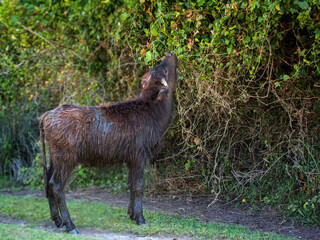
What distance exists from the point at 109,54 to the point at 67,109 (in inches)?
132

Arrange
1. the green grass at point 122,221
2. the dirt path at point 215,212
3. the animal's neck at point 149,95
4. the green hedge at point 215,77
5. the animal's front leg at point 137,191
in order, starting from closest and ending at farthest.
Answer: the green grass at point 122,221
the animal's front leg at point 137,191
the dirt path at point 215,212
the animal's neck at point 149,95
the green hedge at point 215,77

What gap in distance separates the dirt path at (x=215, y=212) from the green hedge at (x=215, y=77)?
0.79ft

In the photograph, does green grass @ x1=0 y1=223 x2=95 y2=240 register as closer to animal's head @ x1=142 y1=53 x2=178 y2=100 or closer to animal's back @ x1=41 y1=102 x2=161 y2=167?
animal's back @ x1=41 y1=102 x2=161 y2=167

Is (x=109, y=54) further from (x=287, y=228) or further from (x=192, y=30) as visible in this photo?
(x=287, y=228)

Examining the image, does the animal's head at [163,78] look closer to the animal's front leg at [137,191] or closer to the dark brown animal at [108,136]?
the dark brown animal at [108,136]

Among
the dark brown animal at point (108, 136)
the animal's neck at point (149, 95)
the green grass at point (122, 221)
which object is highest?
the animal's neck at point (149, 95)

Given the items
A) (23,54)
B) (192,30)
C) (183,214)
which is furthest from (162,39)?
(23,54)

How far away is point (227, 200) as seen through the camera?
704cm

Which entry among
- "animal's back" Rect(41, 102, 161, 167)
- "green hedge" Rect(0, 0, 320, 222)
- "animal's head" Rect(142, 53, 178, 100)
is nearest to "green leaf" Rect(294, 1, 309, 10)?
"green hedge" Rect(0, 0, 320, 222)

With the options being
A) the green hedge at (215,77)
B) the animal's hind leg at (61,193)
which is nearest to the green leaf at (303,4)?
the green hedge at (215,77)

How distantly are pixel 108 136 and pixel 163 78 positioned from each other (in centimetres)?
119

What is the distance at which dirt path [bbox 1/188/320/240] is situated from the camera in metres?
5.69

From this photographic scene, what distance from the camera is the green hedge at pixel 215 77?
19.9 ft

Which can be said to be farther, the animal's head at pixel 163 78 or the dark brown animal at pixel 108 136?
the animal's head at pixel 163 78
